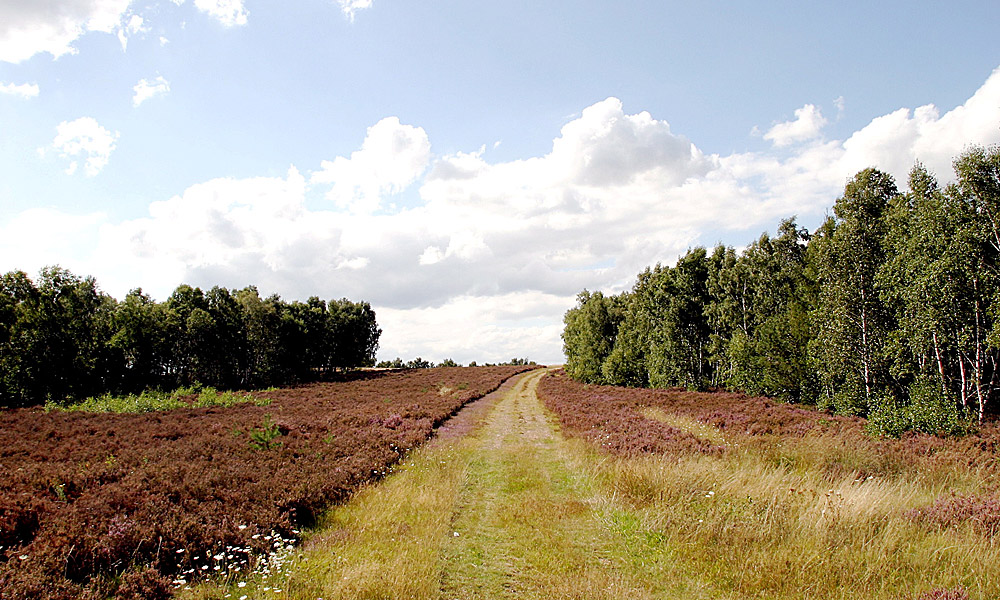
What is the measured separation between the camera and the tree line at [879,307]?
746 inches

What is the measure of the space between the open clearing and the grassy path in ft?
0.11

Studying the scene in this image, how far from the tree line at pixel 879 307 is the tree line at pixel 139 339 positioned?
5665 cm

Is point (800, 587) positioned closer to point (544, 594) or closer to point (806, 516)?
point (806, 516)

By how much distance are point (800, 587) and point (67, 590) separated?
1006cm

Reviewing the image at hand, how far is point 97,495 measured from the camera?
8.66 meters

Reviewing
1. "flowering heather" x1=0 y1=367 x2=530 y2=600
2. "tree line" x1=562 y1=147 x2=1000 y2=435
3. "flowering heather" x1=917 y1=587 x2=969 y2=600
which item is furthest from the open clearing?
"tree line" x1=562 y1=147 x2=1000 y2=435

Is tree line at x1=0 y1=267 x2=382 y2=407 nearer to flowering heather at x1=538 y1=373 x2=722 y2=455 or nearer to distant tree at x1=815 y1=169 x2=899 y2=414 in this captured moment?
flowering heather at x1=538 y1=373 x2=722 y2=455

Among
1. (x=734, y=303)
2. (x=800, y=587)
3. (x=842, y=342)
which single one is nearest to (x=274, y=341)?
(x=734, y=303)

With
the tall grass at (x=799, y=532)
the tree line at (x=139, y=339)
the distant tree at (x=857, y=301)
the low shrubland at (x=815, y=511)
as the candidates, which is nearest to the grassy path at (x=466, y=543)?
the tall grass at (x=799, y=532)

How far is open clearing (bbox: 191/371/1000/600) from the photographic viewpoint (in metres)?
6.73

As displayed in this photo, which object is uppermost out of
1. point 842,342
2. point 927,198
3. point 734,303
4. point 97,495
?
point 927,198

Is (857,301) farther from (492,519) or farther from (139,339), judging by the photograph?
(139,339)

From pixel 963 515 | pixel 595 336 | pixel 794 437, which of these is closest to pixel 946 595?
pixel 963 515

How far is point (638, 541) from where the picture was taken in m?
8.60
